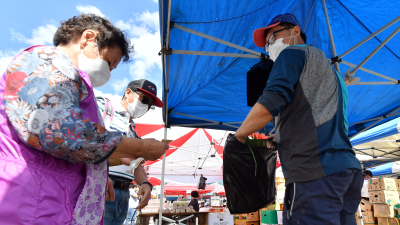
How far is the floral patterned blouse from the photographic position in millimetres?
747

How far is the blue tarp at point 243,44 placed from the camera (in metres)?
2.66

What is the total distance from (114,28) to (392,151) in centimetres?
1184

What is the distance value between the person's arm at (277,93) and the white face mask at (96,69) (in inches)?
32.5

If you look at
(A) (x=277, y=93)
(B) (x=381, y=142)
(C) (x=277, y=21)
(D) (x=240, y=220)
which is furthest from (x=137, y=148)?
(B) (x=381, y=142)

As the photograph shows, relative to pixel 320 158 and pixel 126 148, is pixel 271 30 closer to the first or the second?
pixel 320 158

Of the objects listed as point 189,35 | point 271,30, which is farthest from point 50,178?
point 189,35

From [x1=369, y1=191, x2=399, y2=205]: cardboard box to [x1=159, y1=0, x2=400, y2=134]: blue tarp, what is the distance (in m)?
3.36

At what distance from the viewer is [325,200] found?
3.61 ft

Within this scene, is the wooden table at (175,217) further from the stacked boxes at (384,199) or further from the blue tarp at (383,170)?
the blue tarp at (383,170)

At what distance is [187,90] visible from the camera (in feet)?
13.4

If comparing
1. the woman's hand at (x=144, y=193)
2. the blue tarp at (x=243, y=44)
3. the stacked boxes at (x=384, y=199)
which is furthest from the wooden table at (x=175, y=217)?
the stacked boxes at (x=384, y=199)

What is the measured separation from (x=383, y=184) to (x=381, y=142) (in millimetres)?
2511

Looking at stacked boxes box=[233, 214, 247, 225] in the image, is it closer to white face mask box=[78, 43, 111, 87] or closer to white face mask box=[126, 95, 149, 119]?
white face mask box=[126, 95, 149, 119]

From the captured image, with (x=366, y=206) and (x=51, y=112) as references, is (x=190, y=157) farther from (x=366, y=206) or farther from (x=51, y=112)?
(x=51, y=112)
